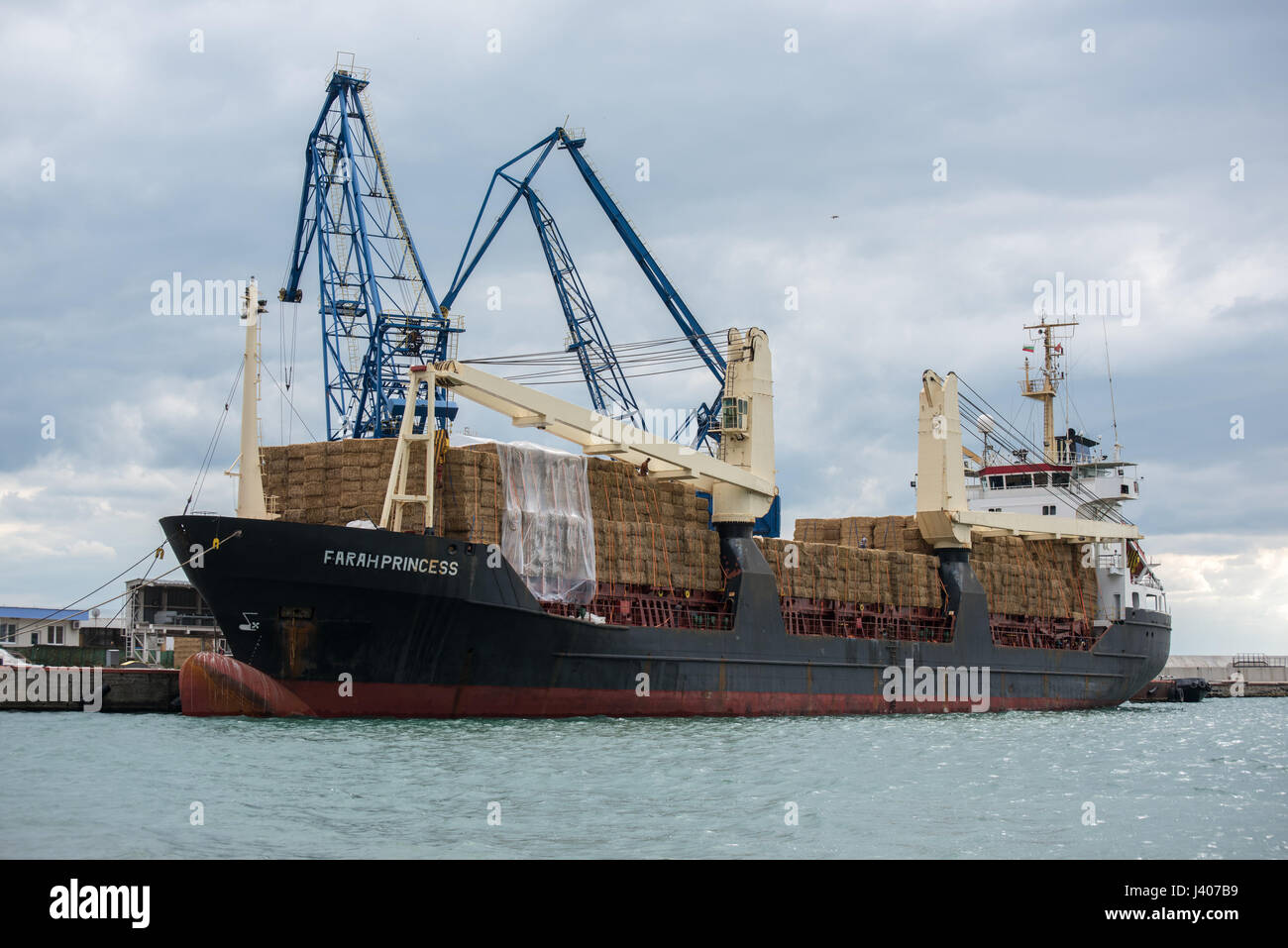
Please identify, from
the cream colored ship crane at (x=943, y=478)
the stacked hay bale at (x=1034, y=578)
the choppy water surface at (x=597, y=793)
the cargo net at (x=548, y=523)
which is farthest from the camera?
the stacked hay bale at (x=1034, y=578)

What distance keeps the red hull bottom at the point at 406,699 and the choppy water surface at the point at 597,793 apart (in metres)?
0.84

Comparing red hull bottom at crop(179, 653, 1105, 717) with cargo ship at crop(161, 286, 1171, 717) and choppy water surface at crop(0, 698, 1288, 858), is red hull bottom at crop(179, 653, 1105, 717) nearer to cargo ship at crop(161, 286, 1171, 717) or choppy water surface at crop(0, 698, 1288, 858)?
cargo ship at crop(161, 286, 1171, 717)

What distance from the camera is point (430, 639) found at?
26344mm

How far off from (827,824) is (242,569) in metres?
15.0

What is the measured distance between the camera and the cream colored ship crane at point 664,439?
2748 cm

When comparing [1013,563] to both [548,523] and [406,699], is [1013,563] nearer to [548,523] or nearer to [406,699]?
[548,523]

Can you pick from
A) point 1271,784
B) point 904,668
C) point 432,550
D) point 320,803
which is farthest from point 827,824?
point 904,668

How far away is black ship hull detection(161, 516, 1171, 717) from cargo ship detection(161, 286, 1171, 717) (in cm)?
5

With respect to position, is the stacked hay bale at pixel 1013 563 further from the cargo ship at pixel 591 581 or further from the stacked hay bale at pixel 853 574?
the stacked hay bale at pixel 853 574

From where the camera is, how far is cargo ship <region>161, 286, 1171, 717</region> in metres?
25.7

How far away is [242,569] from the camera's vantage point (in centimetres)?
2523

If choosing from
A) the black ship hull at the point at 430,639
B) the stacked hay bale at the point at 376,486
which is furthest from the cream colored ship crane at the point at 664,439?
the black ship hull at the point at 430,639

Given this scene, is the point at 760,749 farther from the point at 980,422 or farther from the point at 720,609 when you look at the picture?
the point at 980,422

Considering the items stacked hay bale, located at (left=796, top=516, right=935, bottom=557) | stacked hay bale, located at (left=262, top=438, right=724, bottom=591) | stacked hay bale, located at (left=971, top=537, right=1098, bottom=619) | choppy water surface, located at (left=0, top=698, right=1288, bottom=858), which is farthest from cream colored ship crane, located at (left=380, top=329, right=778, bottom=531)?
stacked hay bale, located at (left=971, top=537, right=1098, bottom=619)
